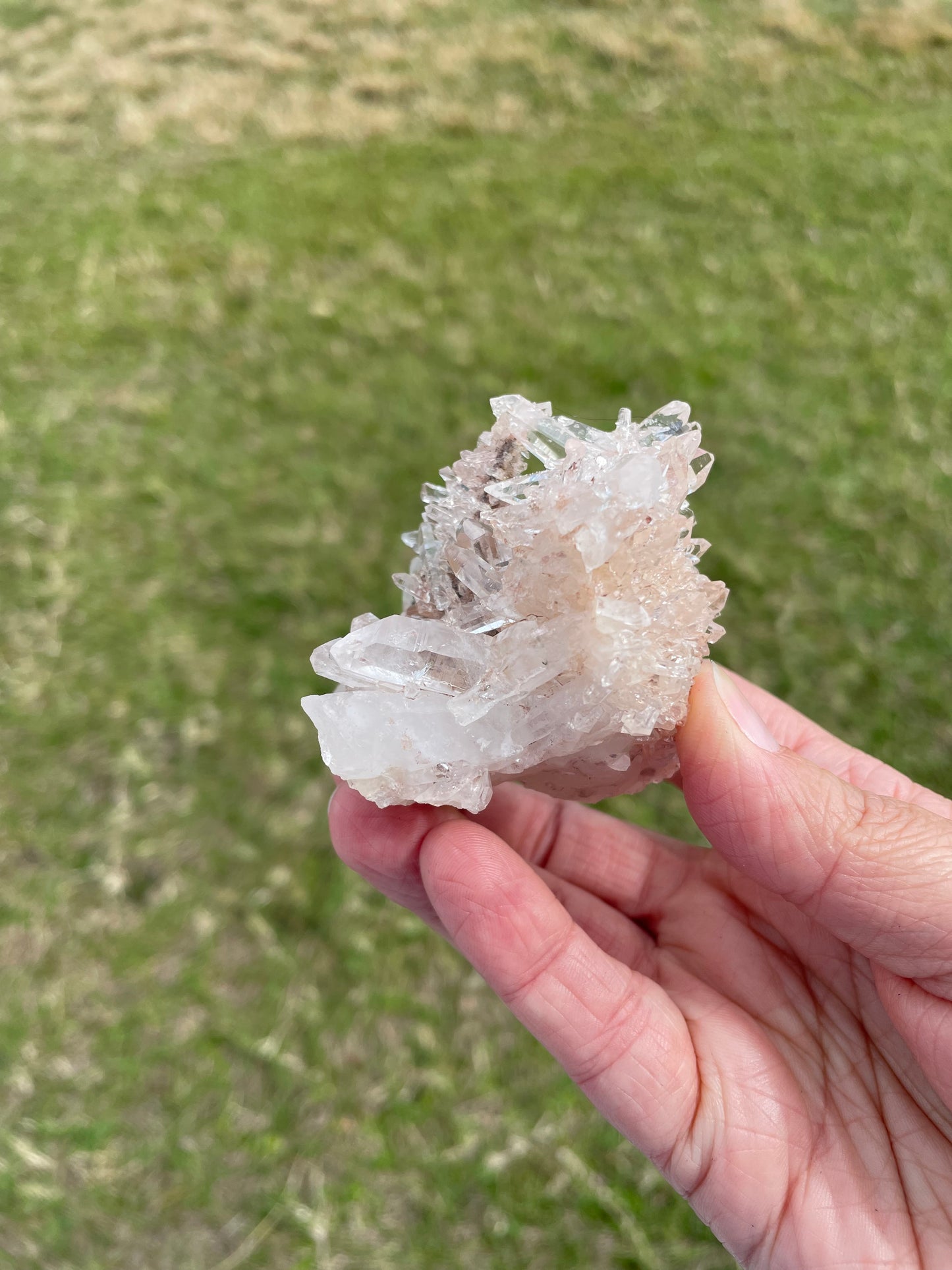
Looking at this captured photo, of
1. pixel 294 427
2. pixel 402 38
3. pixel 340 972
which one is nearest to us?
pixel 340 972

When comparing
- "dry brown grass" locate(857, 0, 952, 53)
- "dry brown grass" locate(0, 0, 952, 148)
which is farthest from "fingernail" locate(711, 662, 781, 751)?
"dry brown grass" locate(857, 0, 952, 53)

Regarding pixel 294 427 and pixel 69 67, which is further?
pixel 69 67

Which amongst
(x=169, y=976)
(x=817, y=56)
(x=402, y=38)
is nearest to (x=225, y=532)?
(x=169, y=976)

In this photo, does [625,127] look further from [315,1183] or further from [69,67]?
[315,1183]

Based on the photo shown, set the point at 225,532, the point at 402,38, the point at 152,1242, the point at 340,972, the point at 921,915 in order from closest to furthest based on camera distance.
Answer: the point at 921,915 → the point at 152,1242 → the point at 340,972 → the point at 225,532 → the point at 402,38

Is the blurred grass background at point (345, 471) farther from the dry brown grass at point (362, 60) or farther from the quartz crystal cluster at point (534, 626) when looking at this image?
the quartz crystal cluster at point (534, 626)
